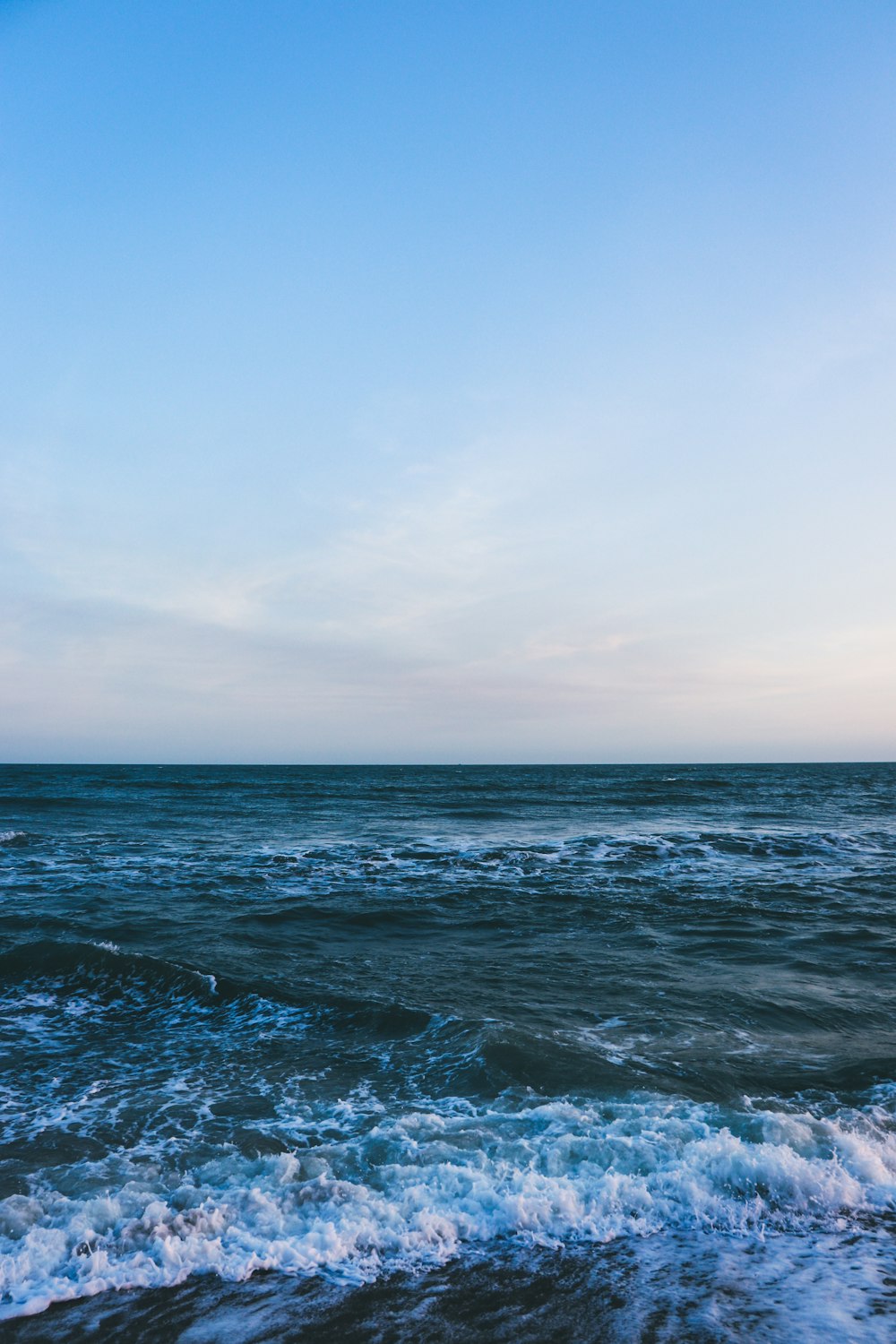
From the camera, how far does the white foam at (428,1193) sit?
188 inches

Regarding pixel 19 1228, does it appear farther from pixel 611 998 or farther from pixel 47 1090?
pixel 611 998

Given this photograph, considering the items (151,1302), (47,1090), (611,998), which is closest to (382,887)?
(611,998)

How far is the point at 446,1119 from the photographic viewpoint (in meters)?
6.66

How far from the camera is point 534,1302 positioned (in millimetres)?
4352

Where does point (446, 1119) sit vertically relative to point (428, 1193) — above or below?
below

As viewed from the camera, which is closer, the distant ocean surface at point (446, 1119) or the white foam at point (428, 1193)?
the distant ocean surface at point (446, 1119)

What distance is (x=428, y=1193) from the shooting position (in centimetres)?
543

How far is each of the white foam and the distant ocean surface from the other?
0.08 ft

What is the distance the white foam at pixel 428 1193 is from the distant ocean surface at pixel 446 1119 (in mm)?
24

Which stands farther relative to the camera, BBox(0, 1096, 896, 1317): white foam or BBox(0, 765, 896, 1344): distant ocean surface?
BBox(0, 1096, 896, 1317): white foam

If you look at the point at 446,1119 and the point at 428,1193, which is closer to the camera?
the point at 428,1193

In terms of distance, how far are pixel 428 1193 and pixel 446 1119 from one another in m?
1.26

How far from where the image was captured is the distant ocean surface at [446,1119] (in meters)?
4.43

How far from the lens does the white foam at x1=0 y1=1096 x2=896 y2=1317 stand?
478 cm
